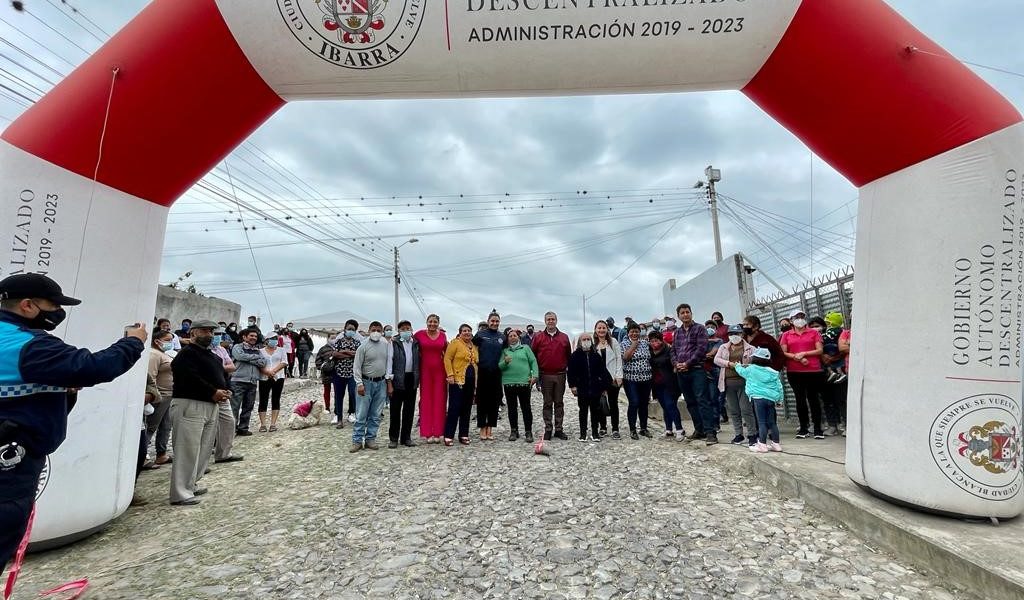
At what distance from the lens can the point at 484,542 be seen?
363cm

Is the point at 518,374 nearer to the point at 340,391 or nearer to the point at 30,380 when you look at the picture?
the point at 340,391

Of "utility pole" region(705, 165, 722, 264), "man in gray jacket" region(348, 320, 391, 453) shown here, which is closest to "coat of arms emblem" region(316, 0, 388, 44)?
"man in gray jacket" region(348, 320, 391, 453)

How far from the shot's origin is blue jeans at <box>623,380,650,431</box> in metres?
7.83

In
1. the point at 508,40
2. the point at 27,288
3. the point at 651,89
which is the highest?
the point at 508,40

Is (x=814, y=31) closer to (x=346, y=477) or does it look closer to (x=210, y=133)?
(x=210, y=133)

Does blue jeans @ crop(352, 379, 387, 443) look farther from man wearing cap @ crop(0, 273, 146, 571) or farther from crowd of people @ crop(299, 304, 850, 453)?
man wearing cap @ crop(0, 273, 146, 571)

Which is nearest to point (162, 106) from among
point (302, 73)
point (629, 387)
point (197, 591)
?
point (302, 73)

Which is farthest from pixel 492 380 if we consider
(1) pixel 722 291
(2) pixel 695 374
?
(1) pixel 722 291

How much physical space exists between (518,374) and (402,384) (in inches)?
71.9

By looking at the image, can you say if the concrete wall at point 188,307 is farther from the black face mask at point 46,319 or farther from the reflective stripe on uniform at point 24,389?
the reflective stripe on uniform at point 24,389

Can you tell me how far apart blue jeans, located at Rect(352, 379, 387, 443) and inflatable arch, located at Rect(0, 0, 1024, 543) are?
3.31 m

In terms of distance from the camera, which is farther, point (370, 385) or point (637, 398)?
point (637, 398)

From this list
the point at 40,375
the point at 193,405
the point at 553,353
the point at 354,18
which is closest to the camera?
the point at 40,375

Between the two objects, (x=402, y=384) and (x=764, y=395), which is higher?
(x=764, y=395)
